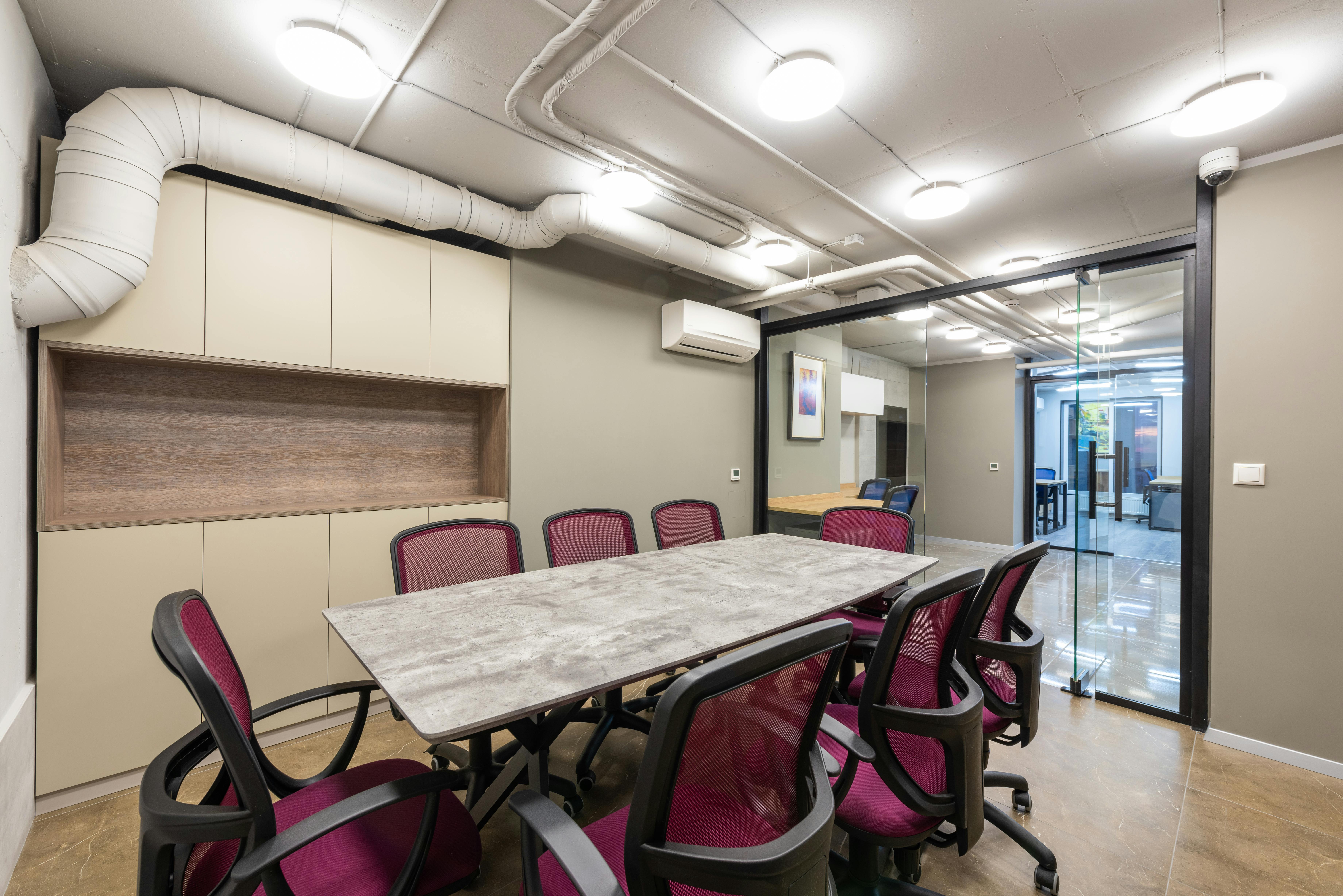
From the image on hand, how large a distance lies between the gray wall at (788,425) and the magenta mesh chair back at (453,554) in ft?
9.57

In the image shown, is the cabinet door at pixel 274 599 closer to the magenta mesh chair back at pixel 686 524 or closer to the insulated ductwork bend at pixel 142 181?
the insulated ductwork bend at pixel 142 181

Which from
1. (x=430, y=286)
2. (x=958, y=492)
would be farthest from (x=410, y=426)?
(x=958, y=492)

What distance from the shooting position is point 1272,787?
7.33 ft

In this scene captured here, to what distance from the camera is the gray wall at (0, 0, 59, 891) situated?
1742 millimetres

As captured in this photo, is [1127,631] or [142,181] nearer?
[142,181]

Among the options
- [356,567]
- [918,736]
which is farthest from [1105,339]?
[356,567]

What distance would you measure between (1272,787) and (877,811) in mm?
2229

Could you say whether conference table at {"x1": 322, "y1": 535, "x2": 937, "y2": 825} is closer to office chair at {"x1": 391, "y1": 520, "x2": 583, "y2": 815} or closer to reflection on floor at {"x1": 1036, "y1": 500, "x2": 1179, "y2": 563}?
office chair at {"x1": 391, "y1": 520, "x2": 583, "y2": 815}

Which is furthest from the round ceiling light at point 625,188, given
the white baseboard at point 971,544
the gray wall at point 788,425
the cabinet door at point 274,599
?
the white baseboard at point 971,544

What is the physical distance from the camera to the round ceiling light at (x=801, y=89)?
1965 millimetres

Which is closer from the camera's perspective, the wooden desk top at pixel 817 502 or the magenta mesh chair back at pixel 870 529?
the magenta mesh chair back at pixel 870 529

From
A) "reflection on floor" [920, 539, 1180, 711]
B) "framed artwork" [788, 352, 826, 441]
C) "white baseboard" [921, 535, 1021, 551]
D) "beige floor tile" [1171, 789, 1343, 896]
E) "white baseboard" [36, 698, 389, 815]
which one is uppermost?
"framed artwork" [788, 352, 826, 441]

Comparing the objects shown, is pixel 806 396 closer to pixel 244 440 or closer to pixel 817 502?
pixel 817 502

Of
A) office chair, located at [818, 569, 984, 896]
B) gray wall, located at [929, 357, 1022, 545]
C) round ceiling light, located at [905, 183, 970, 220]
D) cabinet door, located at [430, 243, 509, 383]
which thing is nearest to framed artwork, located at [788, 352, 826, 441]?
round ceiling light, located at [905, 183, 970, 220]
